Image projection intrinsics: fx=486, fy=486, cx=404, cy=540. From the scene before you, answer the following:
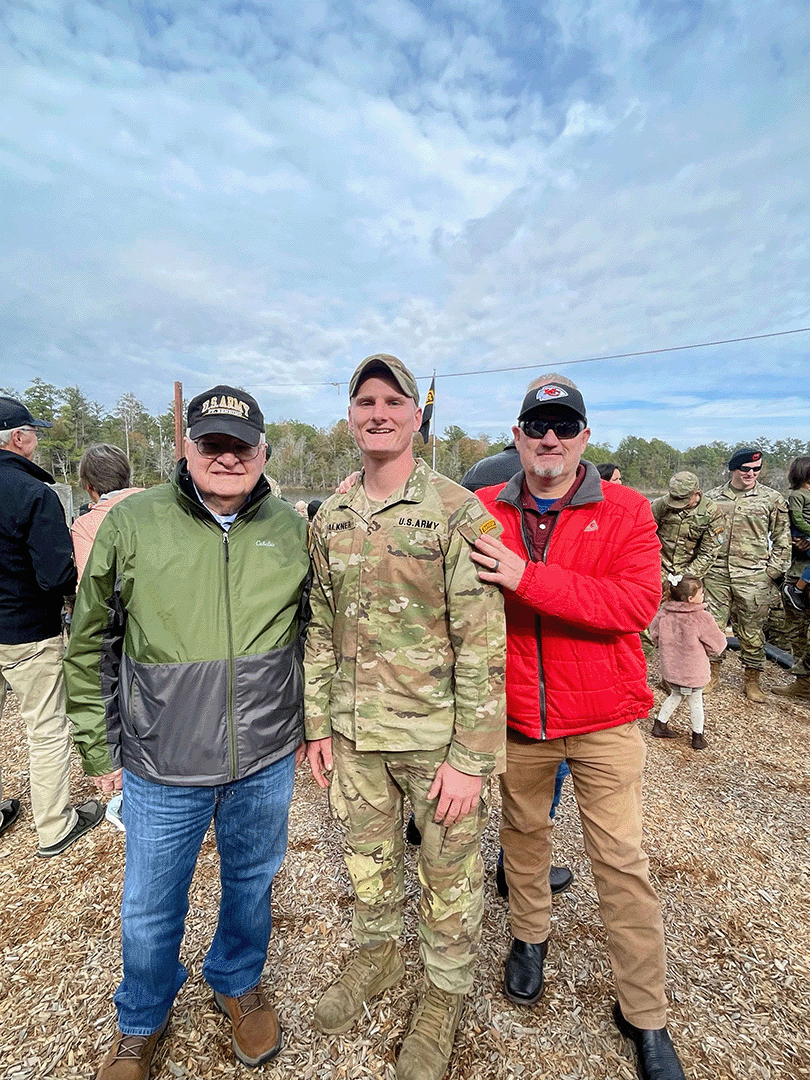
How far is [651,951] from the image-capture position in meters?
2.08

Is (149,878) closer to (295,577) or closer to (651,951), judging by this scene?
(295,577)

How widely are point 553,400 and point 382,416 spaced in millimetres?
789

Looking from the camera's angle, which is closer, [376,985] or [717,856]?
[376,985]

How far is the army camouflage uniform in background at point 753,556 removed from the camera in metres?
6.50

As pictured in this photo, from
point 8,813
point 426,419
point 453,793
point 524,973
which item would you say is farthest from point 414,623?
point 426,419

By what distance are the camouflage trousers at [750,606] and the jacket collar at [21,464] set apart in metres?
7.64

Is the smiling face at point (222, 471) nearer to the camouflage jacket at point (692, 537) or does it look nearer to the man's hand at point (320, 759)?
the man's hand at point (320, 759)

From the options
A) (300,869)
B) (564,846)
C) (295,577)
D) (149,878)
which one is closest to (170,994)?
(149,878)

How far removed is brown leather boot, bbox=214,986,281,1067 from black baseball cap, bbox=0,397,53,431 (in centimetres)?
355

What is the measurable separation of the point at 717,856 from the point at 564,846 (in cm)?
107

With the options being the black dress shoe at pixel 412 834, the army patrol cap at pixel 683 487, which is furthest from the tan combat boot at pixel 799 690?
the black dress shoe at pixel 412 834

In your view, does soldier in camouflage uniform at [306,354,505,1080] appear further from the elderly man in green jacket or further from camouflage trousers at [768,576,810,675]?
camouflage trousers at [768,576,810,675]

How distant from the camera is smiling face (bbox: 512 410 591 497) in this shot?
2.22m

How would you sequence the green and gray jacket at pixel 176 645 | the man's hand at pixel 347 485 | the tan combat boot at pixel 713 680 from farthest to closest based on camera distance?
the tan combat boot at pixel 713 680
the man's hand at pixel 347 485
the green and gray jacket at pixel 176 645
